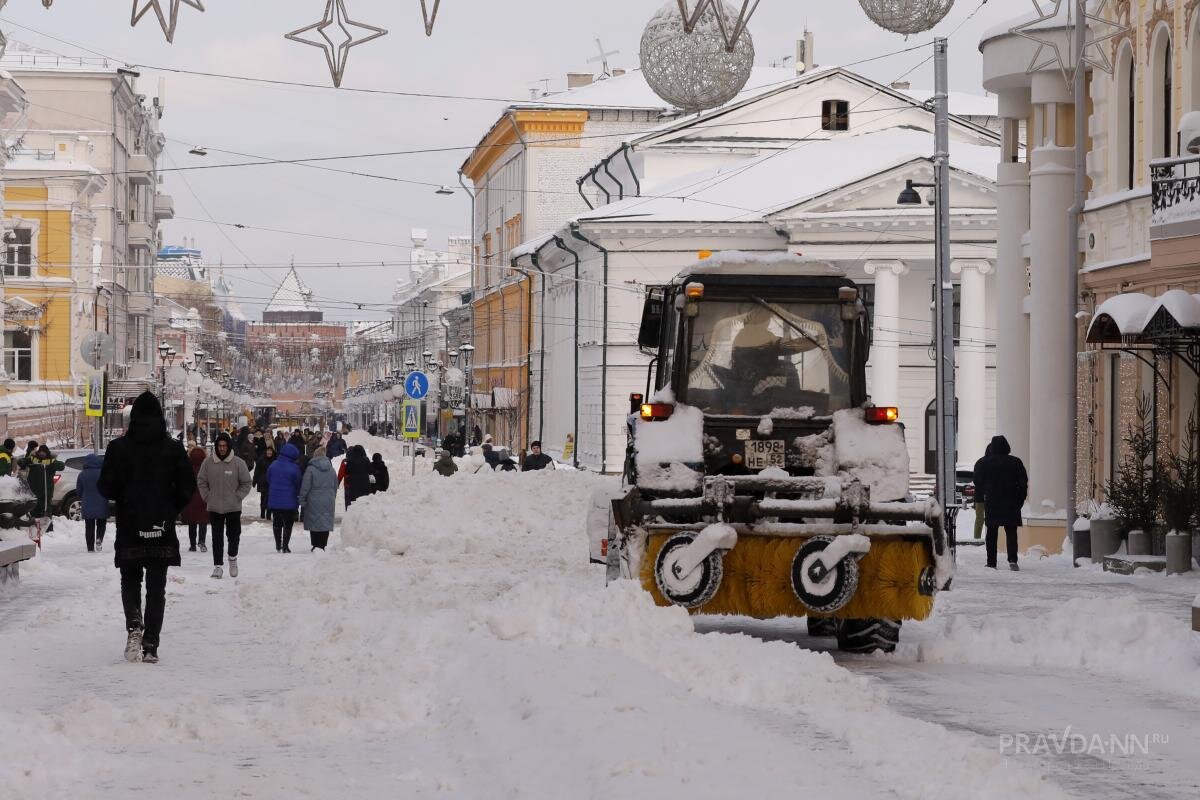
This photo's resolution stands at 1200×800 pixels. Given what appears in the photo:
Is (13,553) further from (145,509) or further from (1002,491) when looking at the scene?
(1002,491)

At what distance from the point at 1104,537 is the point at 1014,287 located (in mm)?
7679

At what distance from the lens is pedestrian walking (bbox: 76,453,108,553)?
28672mm

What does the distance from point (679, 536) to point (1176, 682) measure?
138 inches

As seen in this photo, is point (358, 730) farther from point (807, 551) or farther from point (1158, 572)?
point (1158, 572)

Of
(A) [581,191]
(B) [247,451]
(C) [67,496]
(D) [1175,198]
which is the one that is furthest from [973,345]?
(D) [1175,198]

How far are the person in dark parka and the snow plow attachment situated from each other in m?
11.1

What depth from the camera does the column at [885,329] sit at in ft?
192

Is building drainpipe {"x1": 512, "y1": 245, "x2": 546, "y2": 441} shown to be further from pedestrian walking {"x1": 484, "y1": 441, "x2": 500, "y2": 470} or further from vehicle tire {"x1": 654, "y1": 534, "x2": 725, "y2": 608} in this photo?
vehicle tire {"x1": 654, "y1": 534, "x2": 725, "y2": 608}

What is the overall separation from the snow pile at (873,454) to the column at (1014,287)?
18.3 metres

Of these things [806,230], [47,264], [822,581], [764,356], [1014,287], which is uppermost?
[47,264]

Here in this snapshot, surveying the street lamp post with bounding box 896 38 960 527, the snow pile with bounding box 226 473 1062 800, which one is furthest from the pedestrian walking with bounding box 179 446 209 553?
the street lamp post with bounding box 896 38 960 527

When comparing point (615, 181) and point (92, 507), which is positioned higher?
point (615, 181)

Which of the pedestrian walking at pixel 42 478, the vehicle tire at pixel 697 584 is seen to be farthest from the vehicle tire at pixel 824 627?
the pedestrian walking at pixel 42 478

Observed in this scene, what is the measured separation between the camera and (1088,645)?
14258 millimetres
